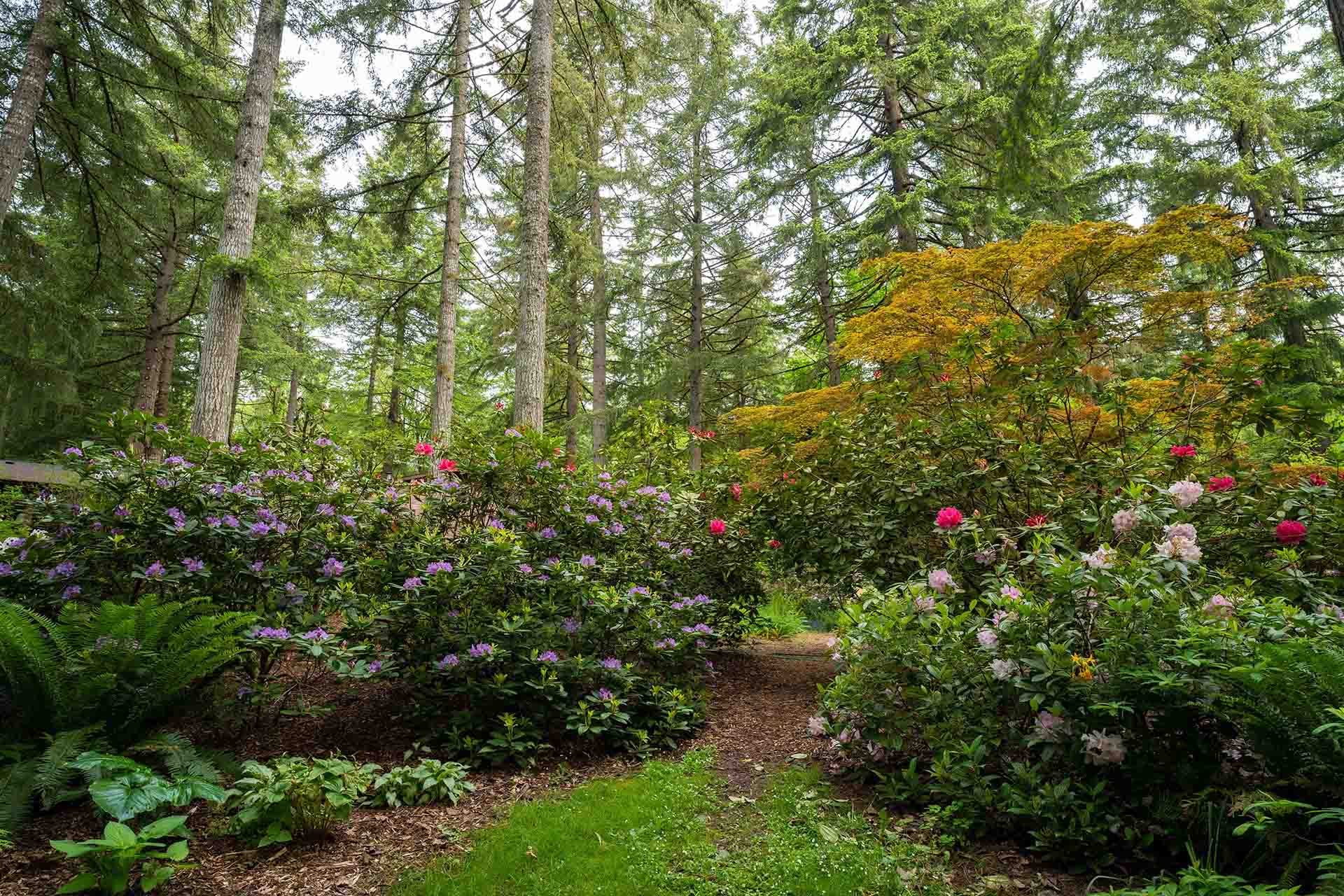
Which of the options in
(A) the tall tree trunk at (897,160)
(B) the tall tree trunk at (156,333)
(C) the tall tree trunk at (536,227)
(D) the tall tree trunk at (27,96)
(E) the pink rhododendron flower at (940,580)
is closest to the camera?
(E) the pink rhododendron flower at (940,580)

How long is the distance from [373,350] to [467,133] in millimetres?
9007

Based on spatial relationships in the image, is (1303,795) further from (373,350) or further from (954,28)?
(373,350)

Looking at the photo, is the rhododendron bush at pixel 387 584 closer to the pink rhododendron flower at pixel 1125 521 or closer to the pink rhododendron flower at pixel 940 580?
the pink rhododendron flower at pixel 940 580

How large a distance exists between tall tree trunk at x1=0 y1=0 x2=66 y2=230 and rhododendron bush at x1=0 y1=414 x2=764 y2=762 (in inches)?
170

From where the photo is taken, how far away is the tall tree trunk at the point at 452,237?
28.4 ft

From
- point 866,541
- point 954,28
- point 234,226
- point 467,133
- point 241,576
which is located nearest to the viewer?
point 241,576

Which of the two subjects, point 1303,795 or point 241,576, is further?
point 241,576

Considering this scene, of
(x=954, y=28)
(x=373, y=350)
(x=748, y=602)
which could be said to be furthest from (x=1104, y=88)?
(x=373, y=350)

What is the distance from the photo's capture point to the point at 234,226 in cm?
576

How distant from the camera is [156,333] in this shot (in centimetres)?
1077

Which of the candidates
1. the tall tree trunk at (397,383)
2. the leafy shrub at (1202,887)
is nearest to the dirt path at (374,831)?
the leafy shrub at (1202,887)

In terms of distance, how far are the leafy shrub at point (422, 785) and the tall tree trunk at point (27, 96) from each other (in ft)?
22.8

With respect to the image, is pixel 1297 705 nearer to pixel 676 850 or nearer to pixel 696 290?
pixel 676 850

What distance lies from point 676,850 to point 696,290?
1131cm
